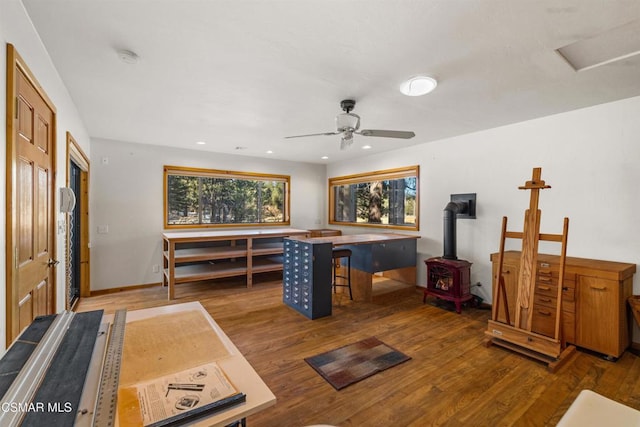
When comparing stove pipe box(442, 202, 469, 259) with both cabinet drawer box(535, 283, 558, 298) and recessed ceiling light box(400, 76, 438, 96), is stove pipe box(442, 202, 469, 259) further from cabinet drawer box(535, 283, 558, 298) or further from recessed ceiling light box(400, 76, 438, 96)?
recessed ceiling light box(400, 76, 438, 96)

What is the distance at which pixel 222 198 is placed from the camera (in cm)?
595

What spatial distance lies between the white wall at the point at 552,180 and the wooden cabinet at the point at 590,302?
Answer: 0.39 meters

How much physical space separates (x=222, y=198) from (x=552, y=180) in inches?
209

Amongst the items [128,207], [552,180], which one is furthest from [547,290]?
[128,207]

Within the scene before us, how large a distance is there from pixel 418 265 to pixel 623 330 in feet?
8.36

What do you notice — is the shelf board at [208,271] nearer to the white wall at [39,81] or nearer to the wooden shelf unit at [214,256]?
the wooden shelf unit at [214,256]

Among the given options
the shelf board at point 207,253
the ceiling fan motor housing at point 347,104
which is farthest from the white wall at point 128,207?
the ceiling fan motor housing at point 347,104

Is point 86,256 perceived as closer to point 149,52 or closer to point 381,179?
point 149,52

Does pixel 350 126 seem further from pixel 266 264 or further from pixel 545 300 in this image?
pixel 266 264

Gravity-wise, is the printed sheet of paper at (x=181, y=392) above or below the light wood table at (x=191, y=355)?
above

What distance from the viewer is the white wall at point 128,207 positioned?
4625 mm

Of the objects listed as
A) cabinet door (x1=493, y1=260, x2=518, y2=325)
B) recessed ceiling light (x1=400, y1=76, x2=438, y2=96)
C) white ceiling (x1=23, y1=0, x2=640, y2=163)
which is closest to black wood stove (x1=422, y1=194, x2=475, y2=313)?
cabinet door (x1=493, y1=260, x2=518, y2=325)

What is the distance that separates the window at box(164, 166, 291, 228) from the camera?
5410 mm

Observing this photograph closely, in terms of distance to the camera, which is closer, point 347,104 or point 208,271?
point 347,104
